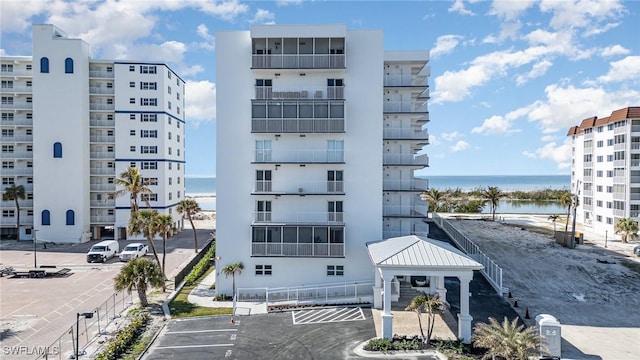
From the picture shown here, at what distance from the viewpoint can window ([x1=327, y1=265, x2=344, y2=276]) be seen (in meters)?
29.0

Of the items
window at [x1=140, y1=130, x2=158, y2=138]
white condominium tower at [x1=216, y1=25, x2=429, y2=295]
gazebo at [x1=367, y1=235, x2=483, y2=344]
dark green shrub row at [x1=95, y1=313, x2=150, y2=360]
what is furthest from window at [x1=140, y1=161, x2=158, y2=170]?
gazebo at [x1=367, y1=235, x2=483, y2=344]

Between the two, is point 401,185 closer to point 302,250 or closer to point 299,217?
point 299,217

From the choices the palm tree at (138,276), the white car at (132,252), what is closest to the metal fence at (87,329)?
the palm tree at (138,276)

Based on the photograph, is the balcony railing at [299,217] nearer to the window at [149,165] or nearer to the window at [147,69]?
the window at [149,165]

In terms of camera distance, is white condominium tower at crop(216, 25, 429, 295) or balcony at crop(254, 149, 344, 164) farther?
balcony at crop(254, 149, 344, 164)

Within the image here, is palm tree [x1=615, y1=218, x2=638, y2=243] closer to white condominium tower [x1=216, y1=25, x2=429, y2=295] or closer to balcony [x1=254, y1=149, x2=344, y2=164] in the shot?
white condominium tower [x1=216, y1=25, x2=429, y2=295]

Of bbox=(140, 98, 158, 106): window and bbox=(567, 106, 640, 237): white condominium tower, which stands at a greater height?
bbox=(140, 98, 158, 106): window

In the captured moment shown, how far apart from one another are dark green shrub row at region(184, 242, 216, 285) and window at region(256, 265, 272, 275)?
657cm

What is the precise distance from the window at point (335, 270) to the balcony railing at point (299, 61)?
14.4 meters

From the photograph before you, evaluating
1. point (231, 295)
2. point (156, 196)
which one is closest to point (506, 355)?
point (231, 295)

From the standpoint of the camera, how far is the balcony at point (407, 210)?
32.5m

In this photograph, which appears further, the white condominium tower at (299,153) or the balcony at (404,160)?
the balcony at (404,160)

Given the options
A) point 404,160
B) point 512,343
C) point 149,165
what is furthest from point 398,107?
point 149,165

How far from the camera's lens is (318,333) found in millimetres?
21594
